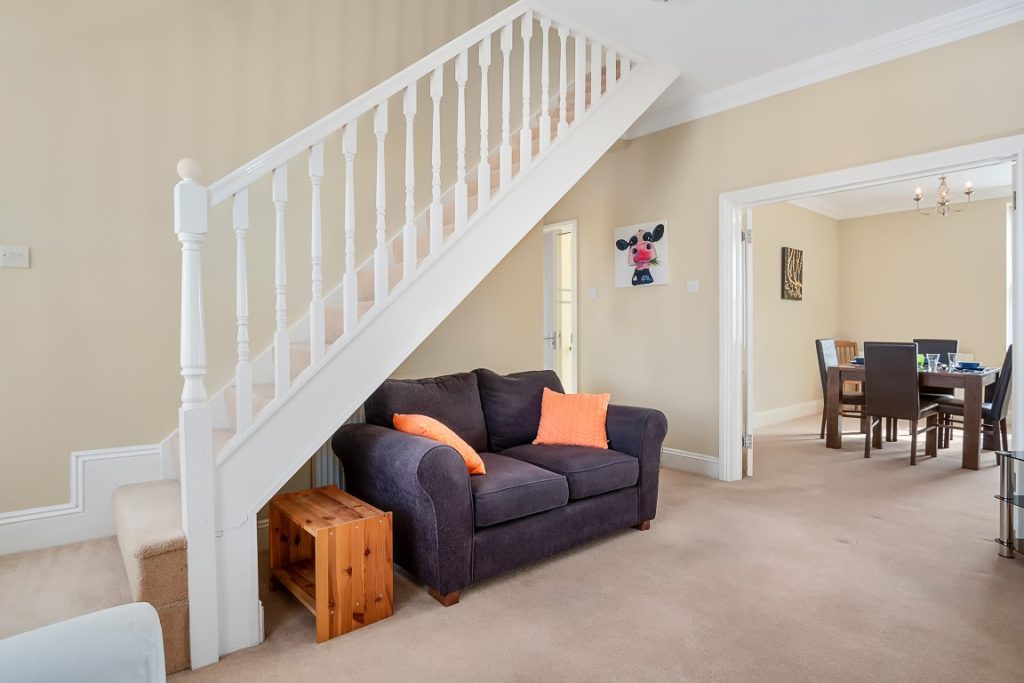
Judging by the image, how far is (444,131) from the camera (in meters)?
4.00

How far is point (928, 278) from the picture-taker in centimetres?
704

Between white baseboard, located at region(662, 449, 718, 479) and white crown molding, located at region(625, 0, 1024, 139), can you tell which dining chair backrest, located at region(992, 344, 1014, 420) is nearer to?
white baseboard, located at region(662, 449, 718, 479)

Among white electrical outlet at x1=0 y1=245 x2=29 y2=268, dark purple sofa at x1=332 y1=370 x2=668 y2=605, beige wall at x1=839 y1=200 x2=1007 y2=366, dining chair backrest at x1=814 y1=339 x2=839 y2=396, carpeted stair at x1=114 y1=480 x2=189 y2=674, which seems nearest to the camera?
carpeted stair at x1=114 y1=480 x2=189 y2=674

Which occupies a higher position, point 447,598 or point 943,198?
point 943,198

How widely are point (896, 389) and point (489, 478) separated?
3894 mm

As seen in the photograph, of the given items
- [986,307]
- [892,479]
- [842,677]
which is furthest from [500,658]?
[986,307]

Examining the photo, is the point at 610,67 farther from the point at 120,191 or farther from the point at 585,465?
the point at 120,191

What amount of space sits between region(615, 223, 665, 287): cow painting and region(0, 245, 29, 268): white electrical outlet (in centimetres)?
386

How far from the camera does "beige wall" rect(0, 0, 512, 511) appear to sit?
8.38 ft

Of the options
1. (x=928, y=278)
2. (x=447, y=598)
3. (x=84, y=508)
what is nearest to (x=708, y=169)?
(x=447, y=598)

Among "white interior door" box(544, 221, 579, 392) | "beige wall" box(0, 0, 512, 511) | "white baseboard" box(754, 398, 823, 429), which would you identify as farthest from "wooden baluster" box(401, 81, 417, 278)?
"white baseboard" box(754, 398, 823, 429)

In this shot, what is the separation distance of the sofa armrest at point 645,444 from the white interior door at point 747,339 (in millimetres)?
1404

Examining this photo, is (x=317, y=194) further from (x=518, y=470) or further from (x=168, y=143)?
(x=518, y=470)

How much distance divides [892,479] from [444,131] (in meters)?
4.08
